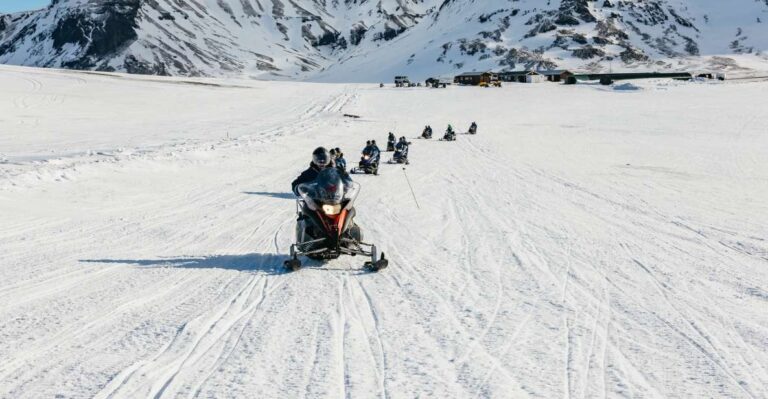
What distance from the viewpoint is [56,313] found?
23.2 ft

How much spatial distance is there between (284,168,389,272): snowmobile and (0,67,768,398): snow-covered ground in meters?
0.26

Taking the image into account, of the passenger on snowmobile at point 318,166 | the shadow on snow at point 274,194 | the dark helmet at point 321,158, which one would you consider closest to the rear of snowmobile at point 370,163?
the shadow on snow at point 274,194

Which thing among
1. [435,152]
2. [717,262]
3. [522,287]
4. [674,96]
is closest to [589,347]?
[522,287]

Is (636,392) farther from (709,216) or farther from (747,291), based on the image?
(709,216)

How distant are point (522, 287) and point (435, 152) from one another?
2177 centimetres

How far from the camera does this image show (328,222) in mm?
9203

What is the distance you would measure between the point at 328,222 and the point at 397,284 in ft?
4.60

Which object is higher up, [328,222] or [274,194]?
[328,222]

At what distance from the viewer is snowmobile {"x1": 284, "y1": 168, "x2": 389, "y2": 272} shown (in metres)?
9.20

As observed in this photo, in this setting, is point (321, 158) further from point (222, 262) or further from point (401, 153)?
point (401, 153)

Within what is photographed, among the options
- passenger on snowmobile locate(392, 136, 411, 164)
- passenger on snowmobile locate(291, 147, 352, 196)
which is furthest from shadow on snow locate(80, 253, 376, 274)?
passenger on snowmobile locate(392, 136, 411, 164)

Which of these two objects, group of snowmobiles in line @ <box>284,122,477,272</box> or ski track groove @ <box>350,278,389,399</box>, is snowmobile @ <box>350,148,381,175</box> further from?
ski track groove @ <box>350,278,389,399</box>

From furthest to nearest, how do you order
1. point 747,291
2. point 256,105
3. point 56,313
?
point 256,105 → point 747,291 → point 56,313

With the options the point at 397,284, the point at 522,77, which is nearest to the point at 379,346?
the point at 397,284
